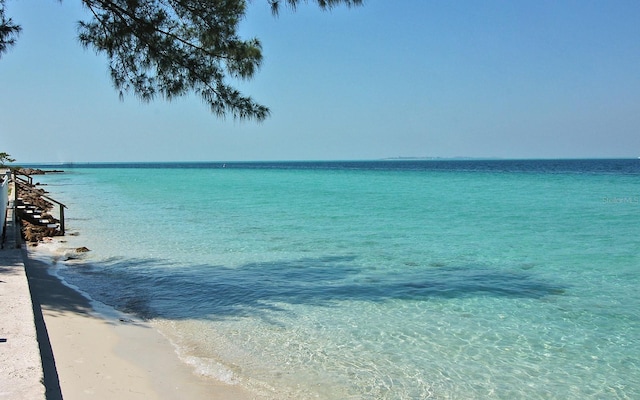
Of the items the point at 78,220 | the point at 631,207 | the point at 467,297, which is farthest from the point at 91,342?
the point at 631,207

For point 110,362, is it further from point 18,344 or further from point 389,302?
point 389,302

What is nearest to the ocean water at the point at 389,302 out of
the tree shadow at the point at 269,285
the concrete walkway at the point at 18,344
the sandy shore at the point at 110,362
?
the tree shadow at the point at 269,285

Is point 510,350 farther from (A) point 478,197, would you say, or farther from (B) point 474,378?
(A) point 478,197

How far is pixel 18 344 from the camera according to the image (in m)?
4.17

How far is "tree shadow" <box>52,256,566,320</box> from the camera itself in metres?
7.28

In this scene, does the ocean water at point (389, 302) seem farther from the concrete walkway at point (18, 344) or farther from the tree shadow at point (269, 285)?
the concrete walkway at point (18, 344)

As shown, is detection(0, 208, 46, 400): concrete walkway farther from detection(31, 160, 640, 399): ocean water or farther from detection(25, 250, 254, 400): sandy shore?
detection(31, 160, 640, 399): ocean water

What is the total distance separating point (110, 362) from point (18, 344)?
0.96m

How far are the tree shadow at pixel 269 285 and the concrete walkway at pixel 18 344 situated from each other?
142 cm

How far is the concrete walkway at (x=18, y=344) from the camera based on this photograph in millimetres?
3355

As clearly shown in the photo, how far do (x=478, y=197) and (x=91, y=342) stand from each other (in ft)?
77.7

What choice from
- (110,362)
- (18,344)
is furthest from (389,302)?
(18,344)

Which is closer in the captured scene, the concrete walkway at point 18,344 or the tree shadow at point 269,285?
the concrete walkway at point 18,344

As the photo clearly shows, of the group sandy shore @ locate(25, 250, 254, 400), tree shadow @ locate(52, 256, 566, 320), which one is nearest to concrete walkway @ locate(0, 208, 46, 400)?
sandy shore @ locate(25, 250, 254, 400)
